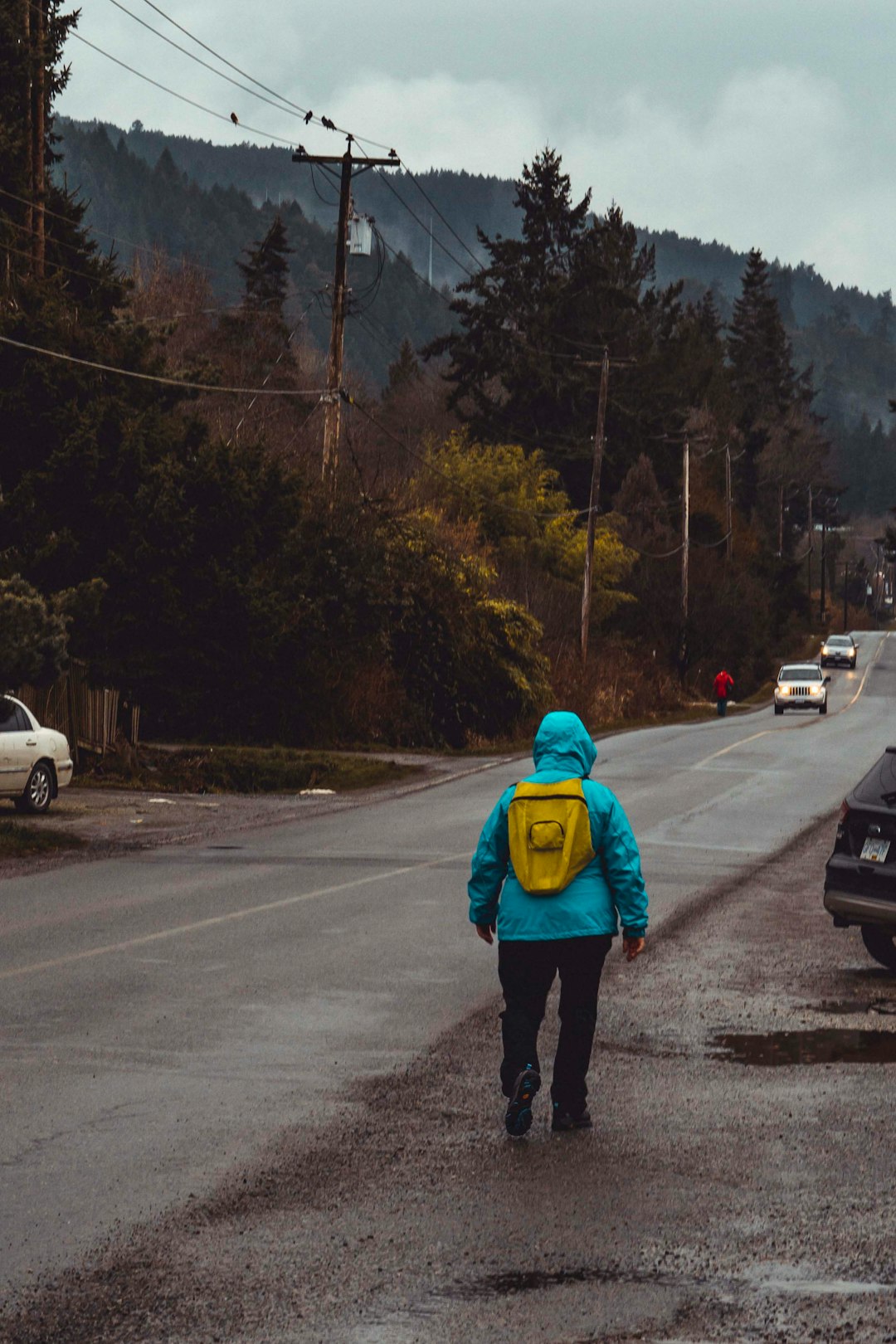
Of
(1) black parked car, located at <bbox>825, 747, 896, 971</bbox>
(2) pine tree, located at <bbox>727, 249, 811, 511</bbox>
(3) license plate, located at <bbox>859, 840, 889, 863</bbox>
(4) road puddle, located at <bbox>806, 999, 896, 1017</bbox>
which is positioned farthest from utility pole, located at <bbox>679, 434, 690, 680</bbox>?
(4) road puddle, located at <bbox>806, 999, 896, 1017</bbox>

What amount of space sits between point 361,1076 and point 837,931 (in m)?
6.14

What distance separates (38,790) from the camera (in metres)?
22.7

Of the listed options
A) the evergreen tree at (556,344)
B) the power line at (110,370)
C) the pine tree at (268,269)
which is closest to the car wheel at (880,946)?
the power line at (110,370)

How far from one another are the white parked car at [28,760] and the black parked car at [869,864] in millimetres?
13019

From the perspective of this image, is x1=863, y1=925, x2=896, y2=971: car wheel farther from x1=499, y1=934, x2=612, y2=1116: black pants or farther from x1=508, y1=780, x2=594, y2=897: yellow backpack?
A: x1=508, y1=780, x2=594, y2=897: yellow backpack

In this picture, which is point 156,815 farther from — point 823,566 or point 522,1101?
point 823,566

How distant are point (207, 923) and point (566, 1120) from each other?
6.55 meters

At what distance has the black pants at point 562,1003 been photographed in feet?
22.9

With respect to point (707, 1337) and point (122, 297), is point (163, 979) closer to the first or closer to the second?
point (707, 1337)

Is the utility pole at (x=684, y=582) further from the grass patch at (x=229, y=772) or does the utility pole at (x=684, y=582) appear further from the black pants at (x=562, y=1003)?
the black pants at (x=562, y=1003)

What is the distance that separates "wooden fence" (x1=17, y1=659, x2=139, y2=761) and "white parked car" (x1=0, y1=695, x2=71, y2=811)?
17.7 ft

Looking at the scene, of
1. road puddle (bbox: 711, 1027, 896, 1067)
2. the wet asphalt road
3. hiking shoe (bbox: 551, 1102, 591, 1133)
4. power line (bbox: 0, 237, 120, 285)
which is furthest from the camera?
power line (bbox: 0, 237, 120, 285)

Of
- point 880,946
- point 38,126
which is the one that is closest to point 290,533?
point 38,126

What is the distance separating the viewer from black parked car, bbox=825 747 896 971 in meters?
11.1
